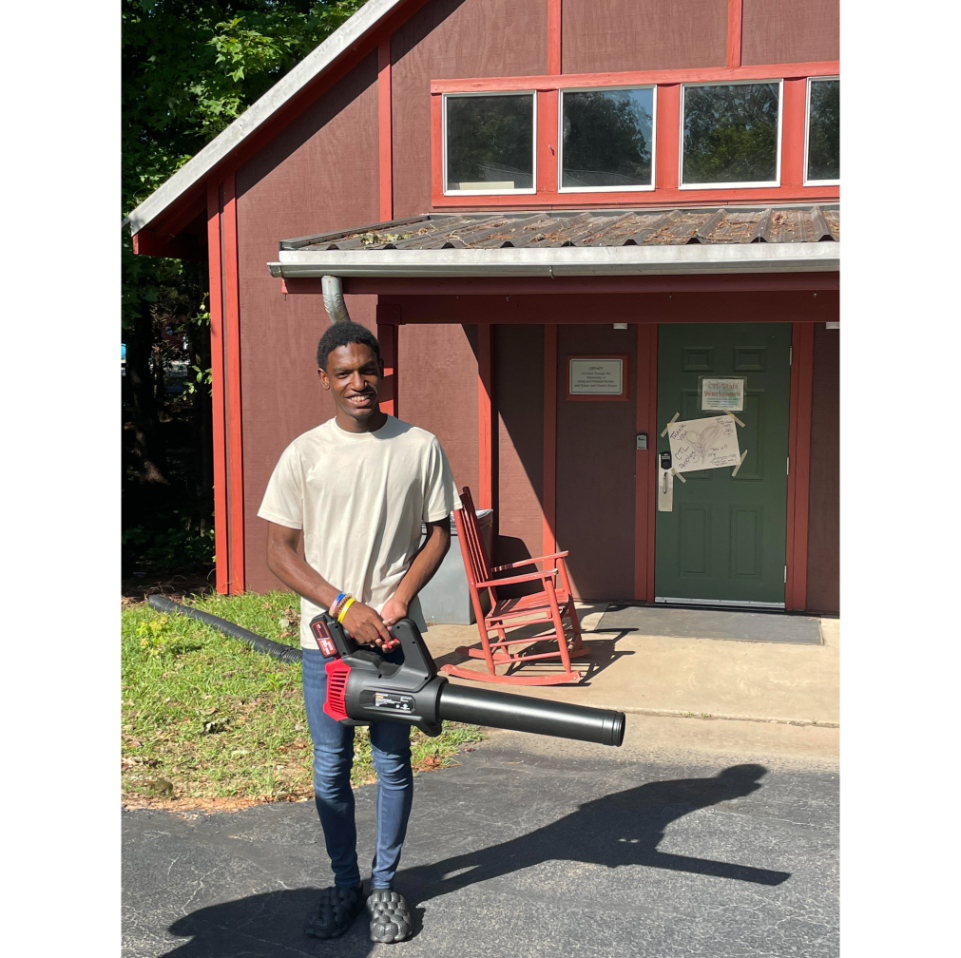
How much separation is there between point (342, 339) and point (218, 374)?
5.66 meters

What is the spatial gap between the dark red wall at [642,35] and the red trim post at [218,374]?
3.19 metres

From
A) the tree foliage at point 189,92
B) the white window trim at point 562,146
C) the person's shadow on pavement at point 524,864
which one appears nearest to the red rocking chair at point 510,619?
the person's shadow on pavement at point 524,864

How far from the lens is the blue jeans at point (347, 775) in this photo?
3.35 metres

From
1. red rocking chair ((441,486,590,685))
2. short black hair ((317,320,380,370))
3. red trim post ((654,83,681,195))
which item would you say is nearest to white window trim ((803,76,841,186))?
red trim post ((654,83,681,195))

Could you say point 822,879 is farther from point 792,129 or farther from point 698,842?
point 792,129

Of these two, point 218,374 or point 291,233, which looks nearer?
point 291,233

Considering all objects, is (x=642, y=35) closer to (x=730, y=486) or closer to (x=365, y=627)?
(x=730, y=486)

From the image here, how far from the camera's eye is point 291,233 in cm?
852

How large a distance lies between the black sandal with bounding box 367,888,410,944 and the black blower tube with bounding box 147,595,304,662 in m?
3.15

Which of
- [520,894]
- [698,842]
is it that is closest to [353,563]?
[520,894]

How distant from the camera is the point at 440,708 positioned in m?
2.87

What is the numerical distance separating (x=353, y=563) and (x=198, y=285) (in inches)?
358

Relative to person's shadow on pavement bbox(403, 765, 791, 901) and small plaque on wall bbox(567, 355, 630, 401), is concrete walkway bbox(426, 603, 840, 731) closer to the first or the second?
person's shadow on pavement bbox(403, 765, 791, 901)

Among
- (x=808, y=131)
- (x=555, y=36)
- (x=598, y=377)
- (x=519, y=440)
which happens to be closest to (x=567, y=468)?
(x=519, y=440)
